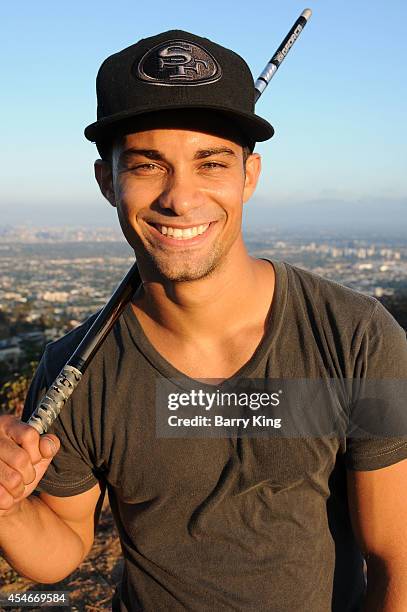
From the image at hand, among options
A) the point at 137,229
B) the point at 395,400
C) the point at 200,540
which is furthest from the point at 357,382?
the point at 137,229

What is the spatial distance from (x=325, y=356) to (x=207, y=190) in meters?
0.83

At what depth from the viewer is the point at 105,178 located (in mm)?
2889

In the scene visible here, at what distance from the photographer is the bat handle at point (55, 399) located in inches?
94.4

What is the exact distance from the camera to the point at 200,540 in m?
2.57

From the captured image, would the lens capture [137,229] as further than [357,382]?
Yes

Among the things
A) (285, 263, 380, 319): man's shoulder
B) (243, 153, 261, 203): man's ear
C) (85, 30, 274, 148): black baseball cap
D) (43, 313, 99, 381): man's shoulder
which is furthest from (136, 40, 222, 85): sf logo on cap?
(43, 313, 99, 381): man's shoulder

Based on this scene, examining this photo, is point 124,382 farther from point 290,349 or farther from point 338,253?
point 338,253

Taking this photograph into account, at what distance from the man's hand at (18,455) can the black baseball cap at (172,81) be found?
1220 mm

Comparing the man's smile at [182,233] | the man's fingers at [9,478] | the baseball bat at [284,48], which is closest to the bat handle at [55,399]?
the man's fingers at [9,478]

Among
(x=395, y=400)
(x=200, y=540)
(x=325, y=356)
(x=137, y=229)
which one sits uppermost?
(x=137, y=229)

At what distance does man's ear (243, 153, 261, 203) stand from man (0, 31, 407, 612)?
39mm

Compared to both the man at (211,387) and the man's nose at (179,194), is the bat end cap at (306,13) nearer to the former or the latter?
the man at (211,387)

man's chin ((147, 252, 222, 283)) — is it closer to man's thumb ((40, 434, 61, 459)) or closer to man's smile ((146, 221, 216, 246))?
man's smile ((146, 221, 216, 246))

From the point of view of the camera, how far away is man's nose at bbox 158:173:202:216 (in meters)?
2.52
